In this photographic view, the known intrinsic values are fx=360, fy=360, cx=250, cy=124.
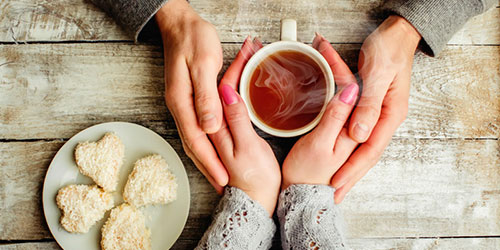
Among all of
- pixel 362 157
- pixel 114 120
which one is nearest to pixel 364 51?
pixel 362 157

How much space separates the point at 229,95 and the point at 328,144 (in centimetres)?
31

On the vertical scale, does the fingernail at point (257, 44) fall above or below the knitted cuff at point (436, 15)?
below

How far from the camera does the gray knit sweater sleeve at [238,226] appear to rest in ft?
3.23

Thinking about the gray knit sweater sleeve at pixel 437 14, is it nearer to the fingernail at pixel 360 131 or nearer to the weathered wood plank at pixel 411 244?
the fingernail at pixel 360 131

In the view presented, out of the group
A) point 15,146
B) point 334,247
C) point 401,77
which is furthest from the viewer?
point 15,146

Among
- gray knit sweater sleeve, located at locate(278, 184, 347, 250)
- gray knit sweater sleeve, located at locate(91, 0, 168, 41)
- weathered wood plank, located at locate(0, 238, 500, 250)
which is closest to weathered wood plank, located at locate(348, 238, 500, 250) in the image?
weathered wood plank, located at locate(0, 238, 500, 250)

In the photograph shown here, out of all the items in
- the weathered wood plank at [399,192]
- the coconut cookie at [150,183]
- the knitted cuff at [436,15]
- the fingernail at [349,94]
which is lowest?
the weathered wood plank at [399,192]

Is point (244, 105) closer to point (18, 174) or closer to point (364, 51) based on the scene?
point (364, 51)

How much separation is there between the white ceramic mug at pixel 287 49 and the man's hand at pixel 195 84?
0.29 feet

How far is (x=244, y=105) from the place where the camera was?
3.34 ft

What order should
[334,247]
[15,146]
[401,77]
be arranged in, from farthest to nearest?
[15,146], [401,77], [334,247]

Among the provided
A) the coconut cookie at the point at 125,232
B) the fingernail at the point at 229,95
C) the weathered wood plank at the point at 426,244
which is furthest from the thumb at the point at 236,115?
the weathered wood plank at the point at 426,244

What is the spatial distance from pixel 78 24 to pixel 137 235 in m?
0.70

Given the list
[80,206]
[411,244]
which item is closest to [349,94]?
[411,244]
